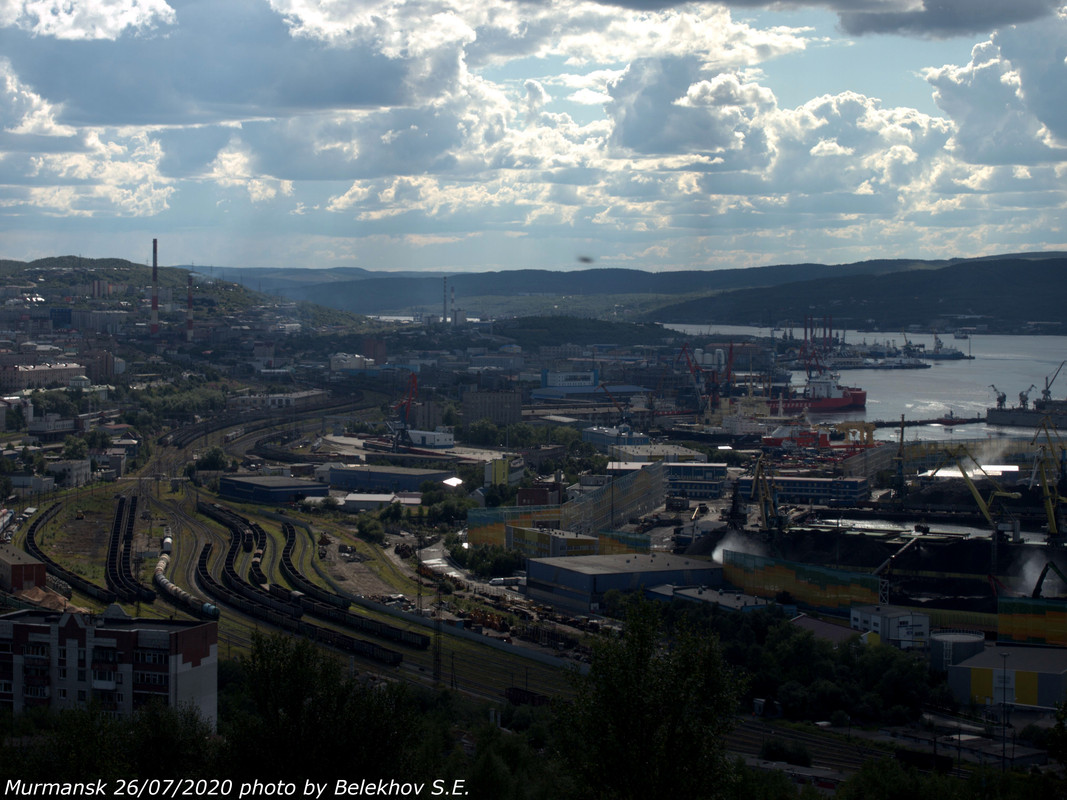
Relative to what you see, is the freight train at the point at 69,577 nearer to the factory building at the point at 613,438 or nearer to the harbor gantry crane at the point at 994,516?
the harbor gantry crane at the point at 994,516

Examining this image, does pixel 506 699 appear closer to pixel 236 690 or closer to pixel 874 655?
pixel 236 690

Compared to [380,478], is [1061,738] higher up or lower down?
higher up

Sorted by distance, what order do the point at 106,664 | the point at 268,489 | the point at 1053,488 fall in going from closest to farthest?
the point at 106,664 < the point at 1053,488 < the point at 268,489

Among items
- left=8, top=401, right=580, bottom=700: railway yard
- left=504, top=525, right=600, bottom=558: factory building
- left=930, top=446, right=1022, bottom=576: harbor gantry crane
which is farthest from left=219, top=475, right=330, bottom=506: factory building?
left=930, top=446, right=1022, bottom=576: harbor gantry crane

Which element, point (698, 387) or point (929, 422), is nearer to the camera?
point (929, 422)

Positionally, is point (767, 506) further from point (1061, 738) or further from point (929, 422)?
point (929, 422)

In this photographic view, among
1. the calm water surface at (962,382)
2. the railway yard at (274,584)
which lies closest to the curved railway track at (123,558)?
the railway yard at (274,584)

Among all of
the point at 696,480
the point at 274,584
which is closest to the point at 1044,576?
the point at 274,584

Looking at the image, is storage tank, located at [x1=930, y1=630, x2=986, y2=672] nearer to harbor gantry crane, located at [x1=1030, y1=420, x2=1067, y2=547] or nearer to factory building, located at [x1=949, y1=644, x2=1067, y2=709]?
factory building, located at [x1=949, y1=644, x2=1067, y2=709]
